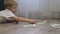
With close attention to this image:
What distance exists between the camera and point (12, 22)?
147 centimetres

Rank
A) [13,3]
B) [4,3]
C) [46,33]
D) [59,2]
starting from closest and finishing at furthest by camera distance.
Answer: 1. [46,33]
2. [13,3]
3. [4,3]
4. [59,2]

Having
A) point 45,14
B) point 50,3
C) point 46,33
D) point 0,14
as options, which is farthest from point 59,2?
point 46,33

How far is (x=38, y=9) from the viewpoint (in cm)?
217

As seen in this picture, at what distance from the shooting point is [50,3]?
215 centimetres

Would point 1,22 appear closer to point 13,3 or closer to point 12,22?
point 12,22

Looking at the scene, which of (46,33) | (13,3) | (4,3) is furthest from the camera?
(4,3)

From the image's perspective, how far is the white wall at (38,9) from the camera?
2.15 metres

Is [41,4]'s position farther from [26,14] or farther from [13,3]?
[13,3]

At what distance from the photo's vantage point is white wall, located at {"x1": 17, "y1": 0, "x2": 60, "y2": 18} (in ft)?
7.05

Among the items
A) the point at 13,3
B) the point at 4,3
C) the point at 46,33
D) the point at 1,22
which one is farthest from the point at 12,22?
the point at 46,33

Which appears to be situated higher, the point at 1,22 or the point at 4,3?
Answer: the point at 4,3

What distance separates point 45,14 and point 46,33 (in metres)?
1.32

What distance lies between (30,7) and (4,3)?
1.85ft

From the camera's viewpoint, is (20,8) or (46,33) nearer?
(46,33)
